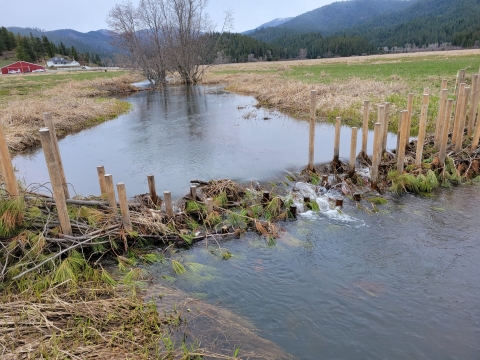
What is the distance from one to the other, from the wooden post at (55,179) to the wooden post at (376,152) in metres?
8.63

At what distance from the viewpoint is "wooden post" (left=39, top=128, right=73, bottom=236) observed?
6246mm

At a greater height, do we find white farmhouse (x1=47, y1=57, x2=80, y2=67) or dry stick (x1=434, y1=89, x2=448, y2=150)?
white farmhouse (x1=47, y1=57, x2=80, y2=67)

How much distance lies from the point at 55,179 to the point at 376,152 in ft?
29.7

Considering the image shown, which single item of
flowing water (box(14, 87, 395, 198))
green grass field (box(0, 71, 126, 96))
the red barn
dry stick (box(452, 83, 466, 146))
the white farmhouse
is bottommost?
flowing water (box(14, 87, 395, 198))

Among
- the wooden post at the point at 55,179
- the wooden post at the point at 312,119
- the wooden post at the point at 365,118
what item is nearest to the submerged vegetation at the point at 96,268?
the wooden post at the point at 55,179

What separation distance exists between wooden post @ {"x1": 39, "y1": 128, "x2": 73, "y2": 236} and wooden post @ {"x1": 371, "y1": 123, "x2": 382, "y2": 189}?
8.63 meters

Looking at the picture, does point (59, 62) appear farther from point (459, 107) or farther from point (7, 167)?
point (459, 107)

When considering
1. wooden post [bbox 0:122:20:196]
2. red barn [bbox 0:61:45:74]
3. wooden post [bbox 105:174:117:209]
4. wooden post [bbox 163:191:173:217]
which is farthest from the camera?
red barn [bbox 0:61:45:74]

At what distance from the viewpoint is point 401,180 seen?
1117 cm

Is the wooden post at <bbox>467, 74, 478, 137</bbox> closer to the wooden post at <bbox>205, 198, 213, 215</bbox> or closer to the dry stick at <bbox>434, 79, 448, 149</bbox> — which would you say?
the dry stick at <bbox>434, 79, 448, 149</bbox>

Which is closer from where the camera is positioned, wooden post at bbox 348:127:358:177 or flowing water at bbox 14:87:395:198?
wooden post at bbox 348:127:358:177

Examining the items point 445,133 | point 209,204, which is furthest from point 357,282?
point 445,133

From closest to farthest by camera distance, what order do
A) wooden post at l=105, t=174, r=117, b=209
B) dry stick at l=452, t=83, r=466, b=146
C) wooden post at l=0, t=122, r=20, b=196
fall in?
wooden post at l=0, t=122, r=20, b=196 < wooden post at l=105, t=174, r=117, b=209 < dry stick at l=452, t=83, r=466, b=146

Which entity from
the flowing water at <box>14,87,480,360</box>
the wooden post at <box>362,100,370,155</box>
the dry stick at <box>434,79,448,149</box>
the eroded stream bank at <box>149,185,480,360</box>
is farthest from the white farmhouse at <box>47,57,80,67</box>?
the eroded stream bank at <box>149,185,480,360</box>
